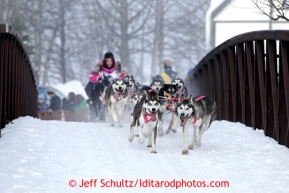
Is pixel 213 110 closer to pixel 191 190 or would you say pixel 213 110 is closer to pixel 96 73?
pixel 191 190

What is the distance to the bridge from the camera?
9.75 m

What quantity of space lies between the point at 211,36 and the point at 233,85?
27923 millimetres

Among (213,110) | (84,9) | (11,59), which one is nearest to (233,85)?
(213,110)

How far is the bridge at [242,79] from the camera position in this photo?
9.75 meters

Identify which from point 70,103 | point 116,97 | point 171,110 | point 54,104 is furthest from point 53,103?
point 171,110

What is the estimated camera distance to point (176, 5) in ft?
183

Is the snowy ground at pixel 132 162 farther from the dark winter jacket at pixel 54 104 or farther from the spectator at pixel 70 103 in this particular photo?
the spectator at pixel 70 103

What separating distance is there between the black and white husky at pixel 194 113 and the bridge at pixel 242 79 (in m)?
0.89

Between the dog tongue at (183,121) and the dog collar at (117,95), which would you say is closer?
the dog tongue at (183,121)

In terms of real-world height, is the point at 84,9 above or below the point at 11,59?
above

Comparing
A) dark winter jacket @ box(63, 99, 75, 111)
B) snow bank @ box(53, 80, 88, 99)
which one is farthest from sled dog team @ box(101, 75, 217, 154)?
snow bank @ box(53, 80, 88, 99)

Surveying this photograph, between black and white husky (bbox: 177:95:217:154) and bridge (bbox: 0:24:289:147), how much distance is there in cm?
89

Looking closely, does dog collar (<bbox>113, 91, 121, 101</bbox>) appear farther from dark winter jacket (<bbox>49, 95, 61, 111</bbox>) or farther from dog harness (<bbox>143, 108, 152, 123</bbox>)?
dark winter jacket (<bbox>49, 95, 61, 111</bbox>)

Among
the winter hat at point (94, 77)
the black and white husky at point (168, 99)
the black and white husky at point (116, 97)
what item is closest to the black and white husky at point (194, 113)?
the black and white husky at point (168, 99)
